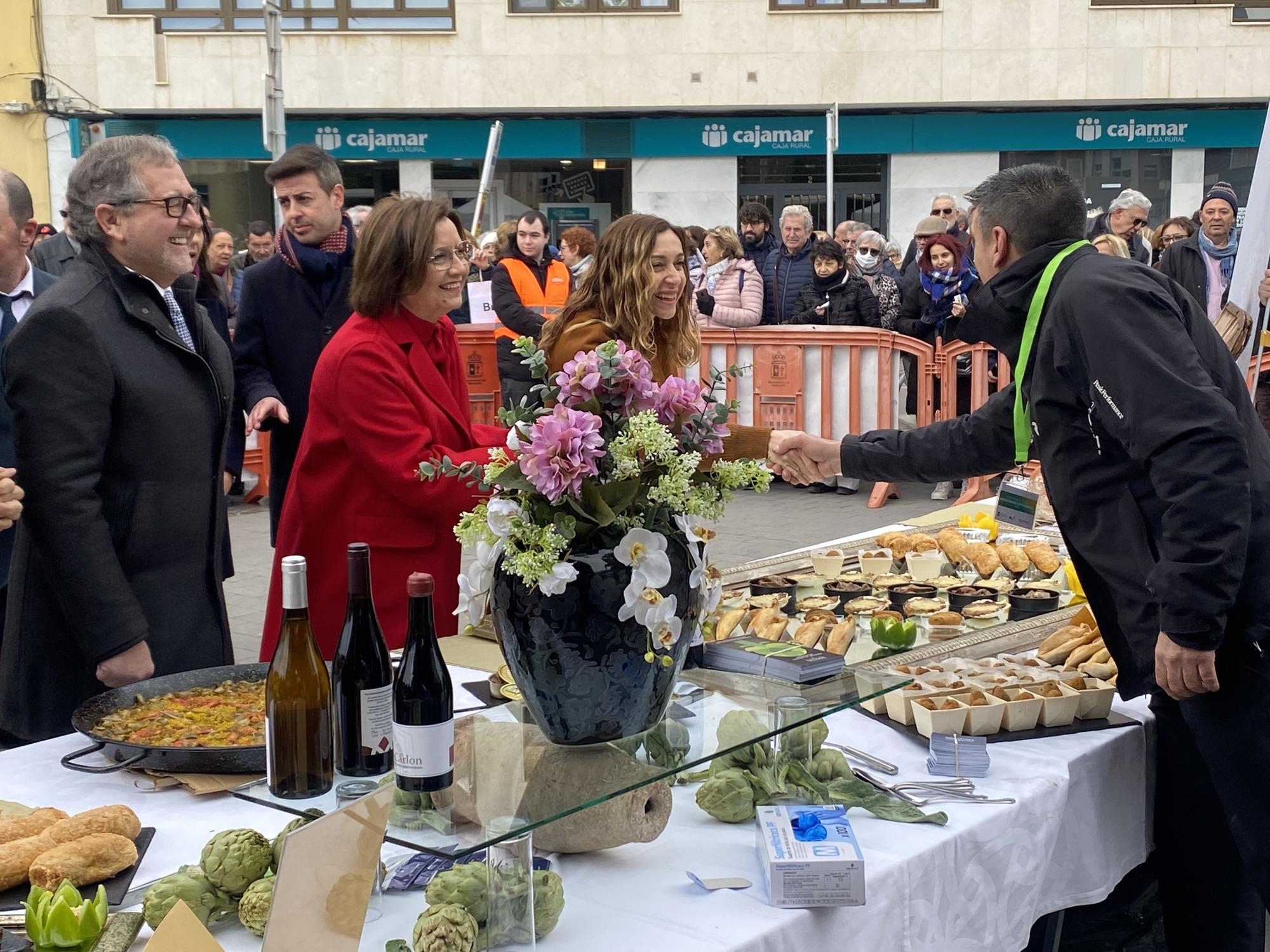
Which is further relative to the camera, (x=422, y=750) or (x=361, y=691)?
(x=361, y=691)

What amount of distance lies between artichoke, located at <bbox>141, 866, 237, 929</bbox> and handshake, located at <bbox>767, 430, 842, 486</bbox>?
2157mm

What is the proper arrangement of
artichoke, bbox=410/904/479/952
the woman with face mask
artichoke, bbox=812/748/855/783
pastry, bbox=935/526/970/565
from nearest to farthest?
artichoke, bbox=410/904/479/952 < artichoke, bbox=812/748/855/783 < pastry, bbox=935/526/970/565 < the woman with face mask

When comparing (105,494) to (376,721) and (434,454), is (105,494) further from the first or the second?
(376,721)

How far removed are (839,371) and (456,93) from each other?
13404 mm

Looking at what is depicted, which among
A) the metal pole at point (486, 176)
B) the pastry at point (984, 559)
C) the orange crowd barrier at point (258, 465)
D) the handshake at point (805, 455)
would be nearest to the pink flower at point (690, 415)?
the handshake at point (805, 455)

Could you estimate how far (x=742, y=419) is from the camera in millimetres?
10398

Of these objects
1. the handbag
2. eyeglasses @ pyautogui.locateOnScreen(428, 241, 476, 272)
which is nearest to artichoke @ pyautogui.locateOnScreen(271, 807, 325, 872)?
eyeglasses @ pyautogui.locateOnScreen(428, 241, 476, 272)

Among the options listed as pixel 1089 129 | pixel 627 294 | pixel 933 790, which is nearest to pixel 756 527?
pixel 627 294

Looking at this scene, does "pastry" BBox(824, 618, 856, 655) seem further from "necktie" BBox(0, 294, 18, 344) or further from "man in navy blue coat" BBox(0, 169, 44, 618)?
"necktie" BBox(0, 294, 18, 344)

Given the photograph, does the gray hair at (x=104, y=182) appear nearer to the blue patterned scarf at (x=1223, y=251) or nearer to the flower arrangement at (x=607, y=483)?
the flower arrangement at (x=607, y=483)

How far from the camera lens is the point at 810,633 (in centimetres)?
302

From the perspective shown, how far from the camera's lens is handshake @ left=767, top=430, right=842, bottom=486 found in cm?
374

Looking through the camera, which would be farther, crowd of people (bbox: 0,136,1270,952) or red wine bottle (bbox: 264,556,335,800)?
crowd of people (bbox: 0,136,1270,952)

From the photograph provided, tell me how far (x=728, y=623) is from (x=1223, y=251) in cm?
707
